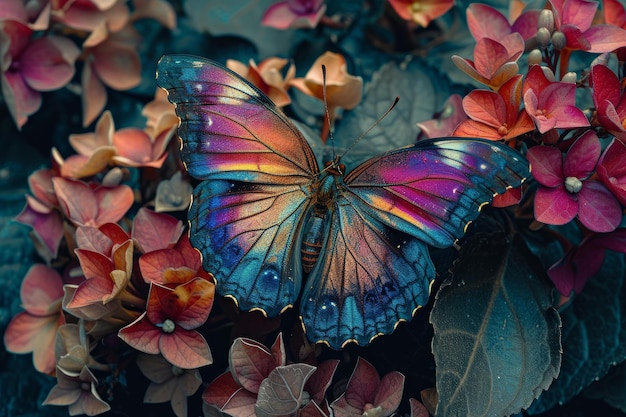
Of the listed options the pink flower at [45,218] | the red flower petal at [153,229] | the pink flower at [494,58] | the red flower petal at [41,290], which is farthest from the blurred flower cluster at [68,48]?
the pink flower at [494,58]

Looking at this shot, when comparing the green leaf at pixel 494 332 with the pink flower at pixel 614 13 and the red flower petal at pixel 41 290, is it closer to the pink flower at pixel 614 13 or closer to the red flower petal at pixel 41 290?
the pink flower at pixel 614 13

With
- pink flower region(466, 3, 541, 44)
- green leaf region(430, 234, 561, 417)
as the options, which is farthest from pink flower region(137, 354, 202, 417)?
pink flower region(466, 3, 541, 44)

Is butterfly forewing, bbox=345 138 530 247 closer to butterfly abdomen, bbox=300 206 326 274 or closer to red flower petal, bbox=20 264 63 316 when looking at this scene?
butterfly abdomen, bbox=300 206 326 274

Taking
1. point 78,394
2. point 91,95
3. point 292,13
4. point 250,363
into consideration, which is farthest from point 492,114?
point 91,95

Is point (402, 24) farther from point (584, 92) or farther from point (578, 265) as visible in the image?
point (578, 265)

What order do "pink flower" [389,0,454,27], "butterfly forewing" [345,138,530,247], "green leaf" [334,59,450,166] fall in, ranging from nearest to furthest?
"butterfly forewing" [345,138,530,247], "green leaf" [334,59,450,166], "pink flower" [389,0,454,27]

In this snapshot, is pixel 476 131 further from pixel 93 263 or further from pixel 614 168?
pixel 93 263

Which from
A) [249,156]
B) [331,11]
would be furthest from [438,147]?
[331,11]
